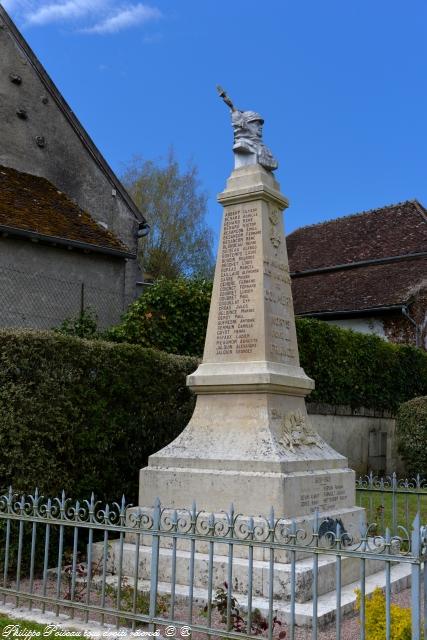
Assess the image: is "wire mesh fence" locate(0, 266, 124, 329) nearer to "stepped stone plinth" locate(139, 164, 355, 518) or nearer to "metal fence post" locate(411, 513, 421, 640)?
"stepped stone plinth" locate(139, 164, 355, 518)

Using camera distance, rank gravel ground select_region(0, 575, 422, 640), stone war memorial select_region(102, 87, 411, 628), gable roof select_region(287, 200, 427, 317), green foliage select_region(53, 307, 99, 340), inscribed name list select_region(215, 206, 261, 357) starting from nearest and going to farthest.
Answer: gravel ground select_region(0, 575, 422, 640)
stone war memorial select_region(102, 87, 411, 628)
inscribed name list select_region(215, 206, 261, 357)
green foliage select_region(53, 307, 99, 340)
gable roof select_region(287, 200, 427, 317)

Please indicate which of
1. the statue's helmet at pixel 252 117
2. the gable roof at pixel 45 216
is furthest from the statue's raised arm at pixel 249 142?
the gable roof at pixel 45 216

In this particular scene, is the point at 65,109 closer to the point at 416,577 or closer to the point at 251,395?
the point at 251,395

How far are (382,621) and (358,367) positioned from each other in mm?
11731

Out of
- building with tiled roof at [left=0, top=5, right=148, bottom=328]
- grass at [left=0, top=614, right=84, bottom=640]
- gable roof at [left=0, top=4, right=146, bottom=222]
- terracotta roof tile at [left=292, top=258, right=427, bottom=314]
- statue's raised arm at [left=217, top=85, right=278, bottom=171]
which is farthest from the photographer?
terracotta roof tile at [left=292, top=258, right=427, bottom=314]

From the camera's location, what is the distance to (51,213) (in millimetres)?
14234

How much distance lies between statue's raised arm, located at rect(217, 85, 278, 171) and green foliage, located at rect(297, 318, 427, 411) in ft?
22.0

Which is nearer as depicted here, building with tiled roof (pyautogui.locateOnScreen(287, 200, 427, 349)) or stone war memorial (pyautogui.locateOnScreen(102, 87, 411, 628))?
stone war memorial (pyautogui.locateOnScreen(102, 87, 411, 628))

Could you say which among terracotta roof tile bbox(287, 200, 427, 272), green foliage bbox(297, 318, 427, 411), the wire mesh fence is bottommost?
green foliage bbox(297, 318, 427, 411)

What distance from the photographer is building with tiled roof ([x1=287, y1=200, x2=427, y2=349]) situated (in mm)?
18484

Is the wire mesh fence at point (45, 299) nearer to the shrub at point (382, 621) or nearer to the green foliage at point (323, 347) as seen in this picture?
the green foliage at point (323, 347)

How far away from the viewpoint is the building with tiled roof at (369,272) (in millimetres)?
18484

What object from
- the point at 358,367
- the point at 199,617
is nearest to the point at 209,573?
the point at 199,617

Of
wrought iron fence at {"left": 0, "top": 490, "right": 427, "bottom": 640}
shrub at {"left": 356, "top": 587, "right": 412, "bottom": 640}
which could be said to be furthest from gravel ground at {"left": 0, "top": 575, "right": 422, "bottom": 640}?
shrub at {"left": 356, "top": 587, "right": 412, "bottom": 640}
